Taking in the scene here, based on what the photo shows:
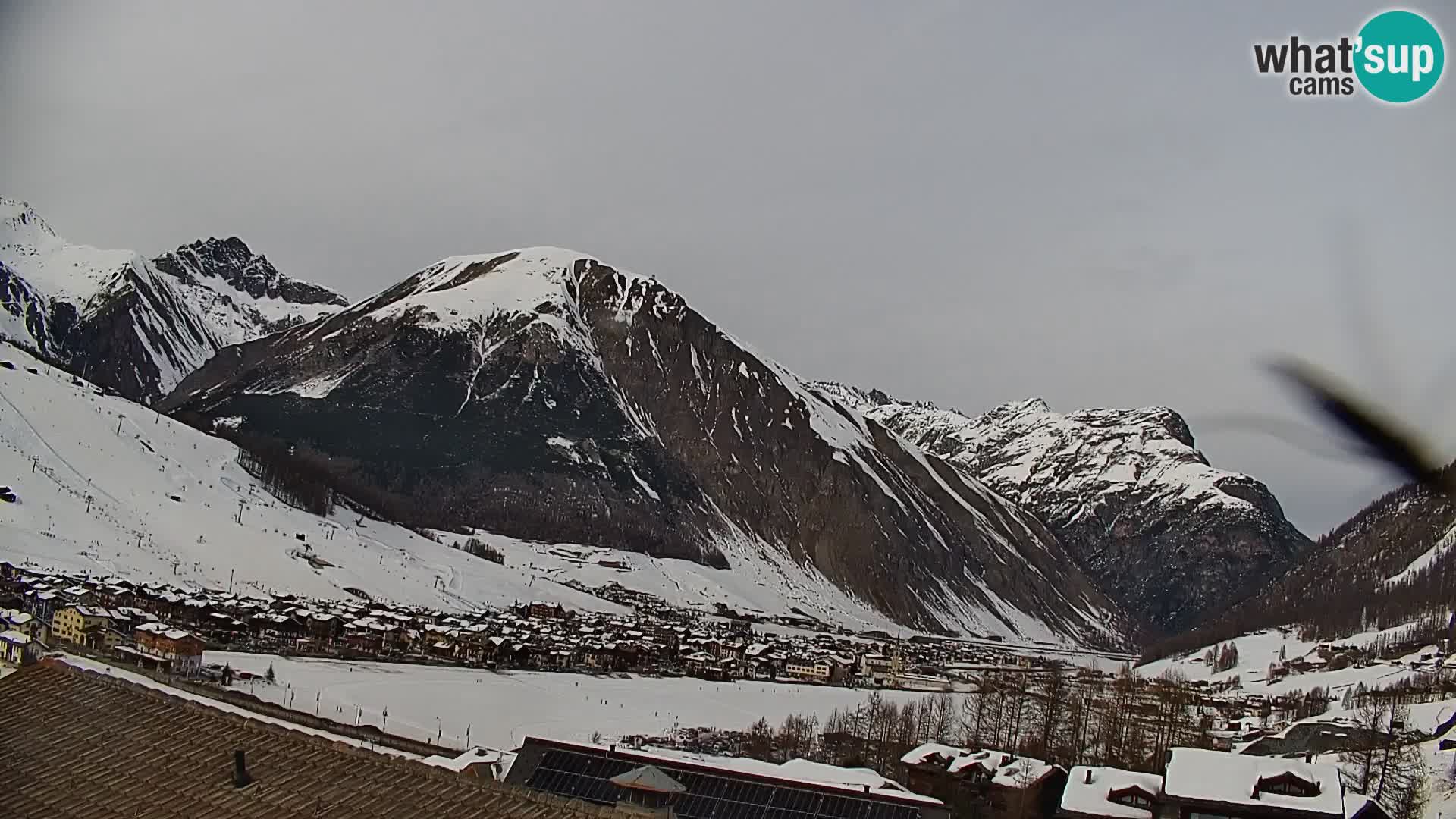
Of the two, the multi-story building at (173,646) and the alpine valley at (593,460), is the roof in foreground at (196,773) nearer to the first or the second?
the multi-story building at (173,646)

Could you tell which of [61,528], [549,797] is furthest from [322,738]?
[61,528]

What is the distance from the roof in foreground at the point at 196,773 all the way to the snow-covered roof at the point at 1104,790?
48.2 feet

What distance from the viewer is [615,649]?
54.5 metres

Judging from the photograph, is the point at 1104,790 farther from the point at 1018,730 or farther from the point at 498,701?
the point at 498,701

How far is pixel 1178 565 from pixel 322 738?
621ft

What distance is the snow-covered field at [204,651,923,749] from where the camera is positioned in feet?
97.8

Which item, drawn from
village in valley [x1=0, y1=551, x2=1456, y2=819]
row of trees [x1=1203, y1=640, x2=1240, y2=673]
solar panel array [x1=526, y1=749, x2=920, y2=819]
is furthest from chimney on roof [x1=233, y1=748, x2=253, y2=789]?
row of trees [x1=1203, y1=640, x2=1240, y2=673]

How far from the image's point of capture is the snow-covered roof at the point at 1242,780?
46.3ft

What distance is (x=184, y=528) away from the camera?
5984 centimetres

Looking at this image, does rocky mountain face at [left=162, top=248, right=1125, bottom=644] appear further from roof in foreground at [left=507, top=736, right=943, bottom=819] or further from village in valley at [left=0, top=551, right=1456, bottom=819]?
roof in foreground at [left=507, top=736, right=943, bottom=819]

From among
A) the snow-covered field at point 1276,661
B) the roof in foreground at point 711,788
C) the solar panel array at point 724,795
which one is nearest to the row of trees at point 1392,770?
the snow-covered field at point 1276,661

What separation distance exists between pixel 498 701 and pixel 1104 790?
22300mm

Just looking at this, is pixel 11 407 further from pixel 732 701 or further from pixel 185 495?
pixel 732 701

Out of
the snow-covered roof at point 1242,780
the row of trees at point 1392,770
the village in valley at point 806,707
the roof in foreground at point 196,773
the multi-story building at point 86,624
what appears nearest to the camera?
the roof in foreground at point 196,773
